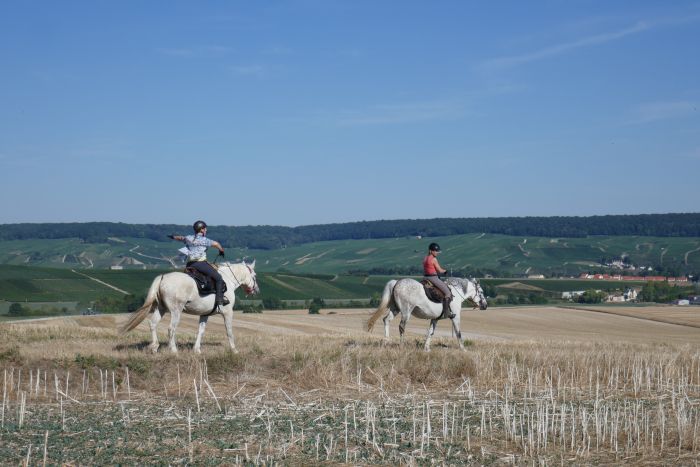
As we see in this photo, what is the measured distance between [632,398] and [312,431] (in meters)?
6.91

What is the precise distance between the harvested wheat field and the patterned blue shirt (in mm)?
2147

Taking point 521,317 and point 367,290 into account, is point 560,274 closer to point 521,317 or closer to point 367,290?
point 367,290

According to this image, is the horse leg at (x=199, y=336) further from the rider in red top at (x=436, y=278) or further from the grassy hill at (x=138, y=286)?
the grassy hill at (x=138, y=286)

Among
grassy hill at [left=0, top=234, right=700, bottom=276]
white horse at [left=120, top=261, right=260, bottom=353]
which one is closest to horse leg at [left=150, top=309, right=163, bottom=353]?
white horse at [left=120, top=261, right=260, bottom=353]

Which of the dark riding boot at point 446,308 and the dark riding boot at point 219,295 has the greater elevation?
the dark riding boot at point 219,295

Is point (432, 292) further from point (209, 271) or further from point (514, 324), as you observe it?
point (514, 324)

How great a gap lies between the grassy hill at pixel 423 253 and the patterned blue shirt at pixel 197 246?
115m

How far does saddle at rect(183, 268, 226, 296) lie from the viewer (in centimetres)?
2003

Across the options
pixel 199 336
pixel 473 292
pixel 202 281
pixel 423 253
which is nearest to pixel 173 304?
pixel 202 281

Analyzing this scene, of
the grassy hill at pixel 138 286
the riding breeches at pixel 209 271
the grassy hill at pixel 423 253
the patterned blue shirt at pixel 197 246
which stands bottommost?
the grassy hill at pixel 138 286

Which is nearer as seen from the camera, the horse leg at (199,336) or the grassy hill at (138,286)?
the horse leg at (199,336)

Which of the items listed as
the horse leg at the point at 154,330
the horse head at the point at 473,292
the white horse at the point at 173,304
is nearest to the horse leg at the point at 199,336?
the white horse at the point at 173,304

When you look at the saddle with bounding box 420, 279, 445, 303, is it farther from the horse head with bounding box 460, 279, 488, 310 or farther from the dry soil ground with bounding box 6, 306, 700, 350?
the dry soil ground with bounding box 6, 306, 700, 350

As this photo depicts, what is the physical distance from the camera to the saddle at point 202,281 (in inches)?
789
